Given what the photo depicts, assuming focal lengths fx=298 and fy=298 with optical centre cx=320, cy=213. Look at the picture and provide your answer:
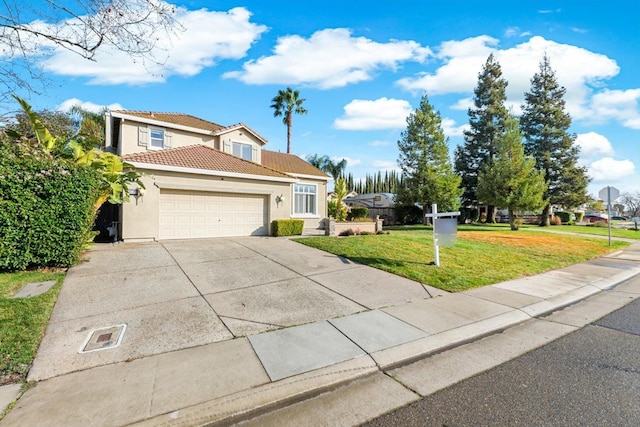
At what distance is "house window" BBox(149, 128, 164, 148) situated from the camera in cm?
1572

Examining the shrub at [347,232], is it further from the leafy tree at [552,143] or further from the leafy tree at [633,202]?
the leafy tree at [633,202]

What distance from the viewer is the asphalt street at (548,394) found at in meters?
2.61

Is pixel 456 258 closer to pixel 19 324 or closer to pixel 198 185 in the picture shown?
pixel 19 324

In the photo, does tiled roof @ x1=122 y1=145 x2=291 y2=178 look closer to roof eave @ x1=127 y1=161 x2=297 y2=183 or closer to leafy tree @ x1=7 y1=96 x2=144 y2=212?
roof eave @ x1=127 y1=161 x2=297 y2=183

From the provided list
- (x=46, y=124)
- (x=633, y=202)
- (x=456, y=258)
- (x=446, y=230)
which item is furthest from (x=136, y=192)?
(x=633, y=202)

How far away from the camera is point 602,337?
433 centimetres

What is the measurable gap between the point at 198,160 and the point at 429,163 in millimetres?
18264

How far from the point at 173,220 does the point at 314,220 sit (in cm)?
833

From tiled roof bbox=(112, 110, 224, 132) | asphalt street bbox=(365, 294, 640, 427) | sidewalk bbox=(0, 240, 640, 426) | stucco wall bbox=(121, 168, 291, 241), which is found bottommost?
asphalt street bbox=(365, 294, 640, 427)

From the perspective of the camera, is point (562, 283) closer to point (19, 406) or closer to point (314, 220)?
point (19, 406)

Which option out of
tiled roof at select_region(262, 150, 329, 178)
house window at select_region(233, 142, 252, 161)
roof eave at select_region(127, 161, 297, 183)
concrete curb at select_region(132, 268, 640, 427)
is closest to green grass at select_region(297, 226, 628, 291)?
concrete curb at select_region(132, 268, 640, 427)

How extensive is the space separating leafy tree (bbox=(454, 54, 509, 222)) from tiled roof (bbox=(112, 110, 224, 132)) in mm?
25374

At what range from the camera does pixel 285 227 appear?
47.6ft

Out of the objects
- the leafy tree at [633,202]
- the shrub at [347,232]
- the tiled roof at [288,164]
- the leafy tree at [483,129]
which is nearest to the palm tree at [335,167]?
the leafy tree at [483,129]
